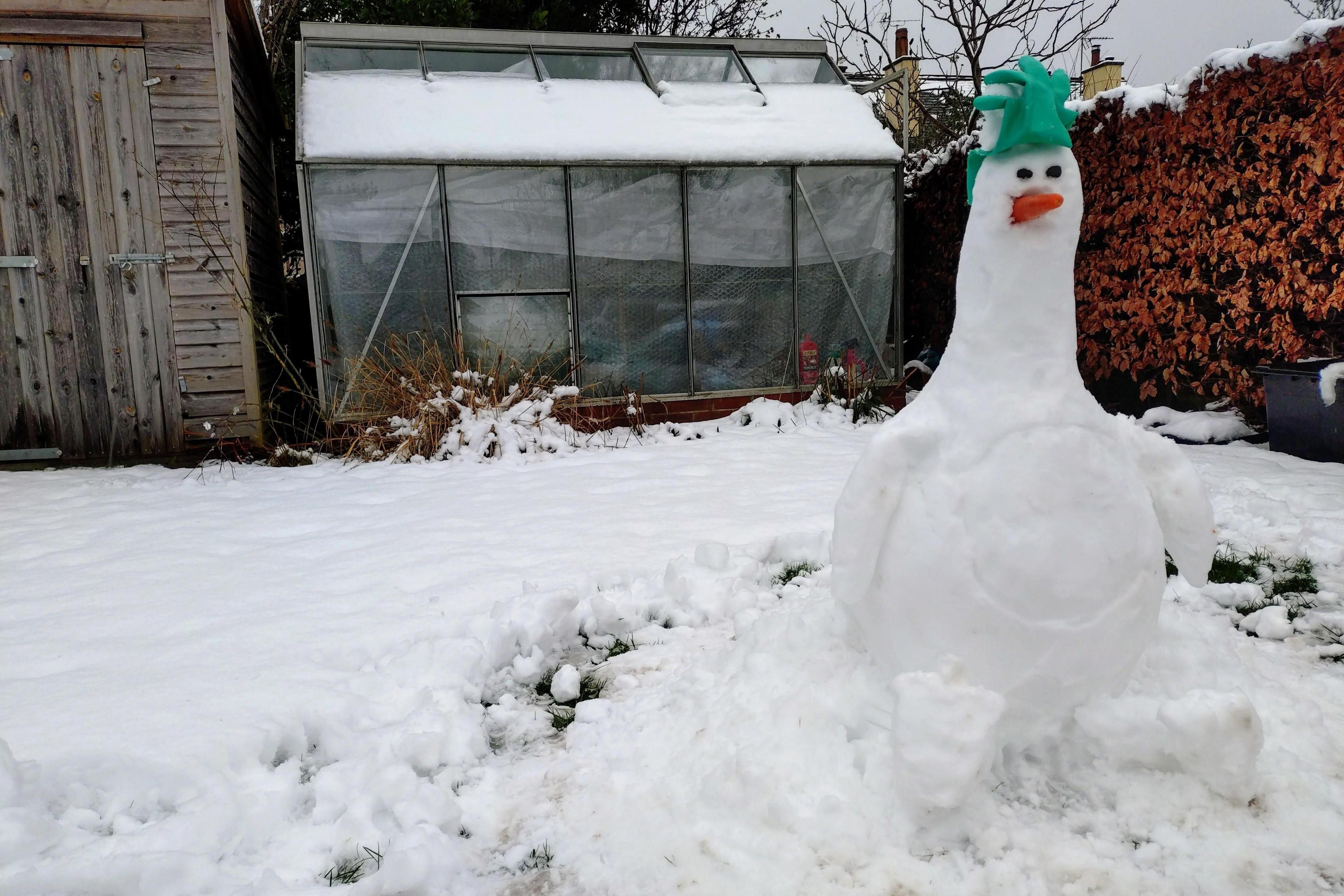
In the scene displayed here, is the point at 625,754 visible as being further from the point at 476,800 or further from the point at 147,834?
the point at 147,834

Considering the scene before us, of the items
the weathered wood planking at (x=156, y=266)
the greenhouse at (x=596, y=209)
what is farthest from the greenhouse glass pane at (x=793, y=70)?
the weathered wood planking at (x=156, y=266)

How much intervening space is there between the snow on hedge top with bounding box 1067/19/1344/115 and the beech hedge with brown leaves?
3cm

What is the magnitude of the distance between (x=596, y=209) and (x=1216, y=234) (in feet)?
12.7

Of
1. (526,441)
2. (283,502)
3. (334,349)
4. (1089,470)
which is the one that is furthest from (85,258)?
(1089,470)

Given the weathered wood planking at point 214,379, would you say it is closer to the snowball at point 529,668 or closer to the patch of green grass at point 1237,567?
the snowball at point 529,668

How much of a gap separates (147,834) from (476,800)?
0.58 meters

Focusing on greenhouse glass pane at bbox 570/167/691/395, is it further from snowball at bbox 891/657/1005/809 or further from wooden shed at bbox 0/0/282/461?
snowball at bbox 891/657/1005/809

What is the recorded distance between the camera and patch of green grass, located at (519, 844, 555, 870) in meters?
1.57

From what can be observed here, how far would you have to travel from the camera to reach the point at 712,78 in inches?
277

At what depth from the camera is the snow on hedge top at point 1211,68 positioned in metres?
4.37

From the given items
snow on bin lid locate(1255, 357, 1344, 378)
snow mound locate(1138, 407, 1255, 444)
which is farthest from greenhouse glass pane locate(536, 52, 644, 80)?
snow on bin lid locate(1255, 357, 1344, 378)

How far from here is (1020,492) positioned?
1520mm

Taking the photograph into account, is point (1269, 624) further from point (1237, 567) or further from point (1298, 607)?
point (1237, 567)

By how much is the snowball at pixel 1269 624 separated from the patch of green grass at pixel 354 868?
2.28 metres
